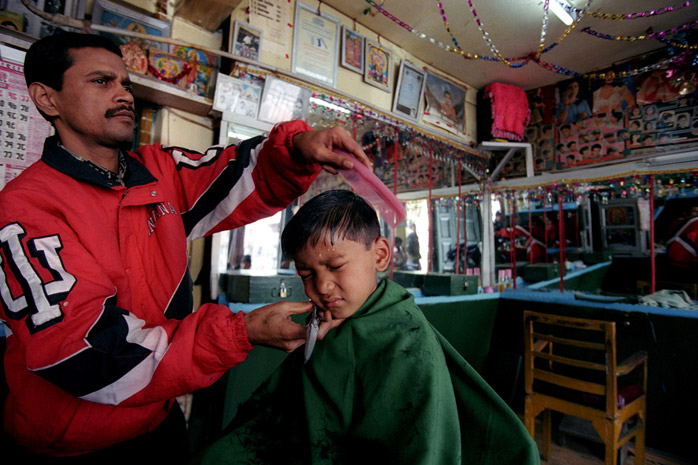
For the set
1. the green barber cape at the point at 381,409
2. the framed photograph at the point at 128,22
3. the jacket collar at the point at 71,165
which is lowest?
the green barber cape at the point at 381,409

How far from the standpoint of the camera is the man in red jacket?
66cm

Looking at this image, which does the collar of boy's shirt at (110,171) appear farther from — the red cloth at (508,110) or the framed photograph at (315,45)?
the red cloth at (508,110)

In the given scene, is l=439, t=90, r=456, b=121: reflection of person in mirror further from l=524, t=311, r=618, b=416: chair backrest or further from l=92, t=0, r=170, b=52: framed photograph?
l=92, t=0, r=170, b=52: framed photograph

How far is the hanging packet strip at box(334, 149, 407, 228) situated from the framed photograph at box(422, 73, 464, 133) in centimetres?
317

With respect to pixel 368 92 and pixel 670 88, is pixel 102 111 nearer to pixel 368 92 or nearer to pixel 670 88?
pixel 368 92

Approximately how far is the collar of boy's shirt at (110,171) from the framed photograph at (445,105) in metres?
3.33

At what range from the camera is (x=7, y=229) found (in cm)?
68

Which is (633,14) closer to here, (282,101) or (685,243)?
(282,101)

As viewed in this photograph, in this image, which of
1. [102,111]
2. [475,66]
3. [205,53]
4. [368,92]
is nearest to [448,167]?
[475,66]

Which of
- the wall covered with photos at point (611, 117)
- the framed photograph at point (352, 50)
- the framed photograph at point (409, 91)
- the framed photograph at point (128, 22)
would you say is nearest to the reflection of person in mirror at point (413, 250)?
the wall covered with photos at point (611, 117)

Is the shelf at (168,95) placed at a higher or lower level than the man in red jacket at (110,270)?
higher

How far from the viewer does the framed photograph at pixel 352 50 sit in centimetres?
307

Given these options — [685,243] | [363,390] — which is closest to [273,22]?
[363,390]

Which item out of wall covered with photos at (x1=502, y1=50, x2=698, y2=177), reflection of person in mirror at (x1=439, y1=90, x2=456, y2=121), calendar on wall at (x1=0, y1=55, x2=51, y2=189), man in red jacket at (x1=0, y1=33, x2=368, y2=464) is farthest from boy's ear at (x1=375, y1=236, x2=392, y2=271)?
wall covered with photos at (x1=502, y1=50, x2=698, y2=177)
